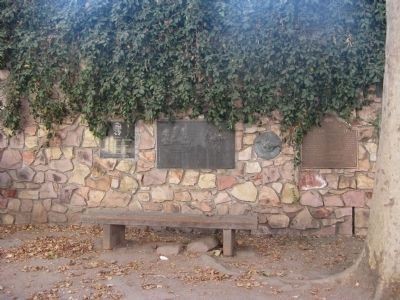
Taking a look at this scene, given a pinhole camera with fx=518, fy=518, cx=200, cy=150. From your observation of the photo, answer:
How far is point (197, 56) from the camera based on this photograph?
6695 mm

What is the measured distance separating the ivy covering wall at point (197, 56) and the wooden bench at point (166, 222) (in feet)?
4.91

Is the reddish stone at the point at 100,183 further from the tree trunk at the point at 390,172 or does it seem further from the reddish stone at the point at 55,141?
the tree trunk at the point at 390,172

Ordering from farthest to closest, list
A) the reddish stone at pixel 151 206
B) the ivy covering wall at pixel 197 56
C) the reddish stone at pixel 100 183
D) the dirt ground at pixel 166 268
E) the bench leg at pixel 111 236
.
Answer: the reddish stone at pixel 100 183, the reddish stone at pixel 151 206, the ivy covering wall at pixel 197 56, the bench leg at pixel 111 236, the dirt ground at pixel 166 268

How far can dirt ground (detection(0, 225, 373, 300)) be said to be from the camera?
15.2ft

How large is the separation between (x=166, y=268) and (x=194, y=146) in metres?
2.10

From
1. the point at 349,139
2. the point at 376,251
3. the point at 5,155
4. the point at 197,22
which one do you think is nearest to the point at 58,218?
the point at 5,155

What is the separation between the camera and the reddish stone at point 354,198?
6797 millimetres

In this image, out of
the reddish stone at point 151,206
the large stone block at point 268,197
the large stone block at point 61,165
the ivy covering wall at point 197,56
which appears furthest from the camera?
the large stone block at point 61,165

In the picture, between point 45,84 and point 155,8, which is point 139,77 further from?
point 45,84

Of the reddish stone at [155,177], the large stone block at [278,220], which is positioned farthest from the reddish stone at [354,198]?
the reddish stone at [155,177]

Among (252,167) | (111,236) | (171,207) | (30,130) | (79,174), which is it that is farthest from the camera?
(30,130)

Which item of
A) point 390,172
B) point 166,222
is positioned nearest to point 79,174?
point 166,222

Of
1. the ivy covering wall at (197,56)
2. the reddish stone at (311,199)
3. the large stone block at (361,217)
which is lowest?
the large stone block at (361,217)

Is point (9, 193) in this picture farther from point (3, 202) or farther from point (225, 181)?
point (225, 181)
